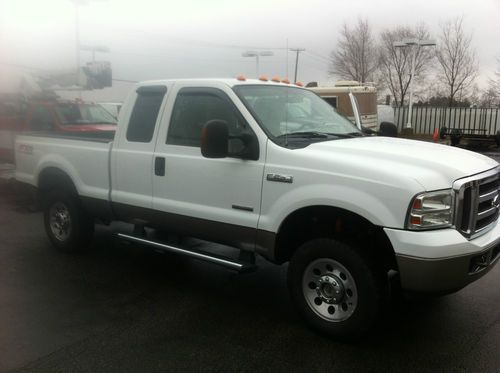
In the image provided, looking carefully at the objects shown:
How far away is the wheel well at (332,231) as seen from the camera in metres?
3.46

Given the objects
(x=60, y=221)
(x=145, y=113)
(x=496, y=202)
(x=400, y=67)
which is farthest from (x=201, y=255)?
(x=400, y=67)

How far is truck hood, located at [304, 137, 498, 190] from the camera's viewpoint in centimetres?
322

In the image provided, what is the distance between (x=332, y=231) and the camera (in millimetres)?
Result: 3658

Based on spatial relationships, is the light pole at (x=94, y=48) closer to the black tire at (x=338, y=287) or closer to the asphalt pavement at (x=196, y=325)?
the asphalt pavement at (x=196, y=325)

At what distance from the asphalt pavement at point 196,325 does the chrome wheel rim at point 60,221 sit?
341mm

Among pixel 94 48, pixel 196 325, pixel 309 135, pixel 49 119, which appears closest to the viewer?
pixel 94 48

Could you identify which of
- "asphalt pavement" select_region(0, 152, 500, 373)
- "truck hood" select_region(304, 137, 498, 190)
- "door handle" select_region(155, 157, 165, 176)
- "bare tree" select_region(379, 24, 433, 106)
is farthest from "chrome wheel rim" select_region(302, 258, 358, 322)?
"bare tree" select_region(379, 24, 433, 106)

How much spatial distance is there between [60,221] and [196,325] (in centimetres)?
255

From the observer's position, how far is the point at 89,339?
349 cm

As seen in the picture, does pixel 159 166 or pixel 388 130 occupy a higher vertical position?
pixel 388 130

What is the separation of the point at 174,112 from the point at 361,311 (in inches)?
91.5

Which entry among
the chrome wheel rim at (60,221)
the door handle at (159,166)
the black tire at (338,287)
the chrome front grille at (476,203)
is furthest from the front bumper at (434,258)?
the chrome wheel rim at (60,221)

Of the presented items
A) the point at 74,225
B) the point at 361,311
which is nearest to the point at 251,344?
the point at 361,311

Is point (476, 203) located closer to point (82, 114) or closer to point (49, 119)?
point (49, 119)
